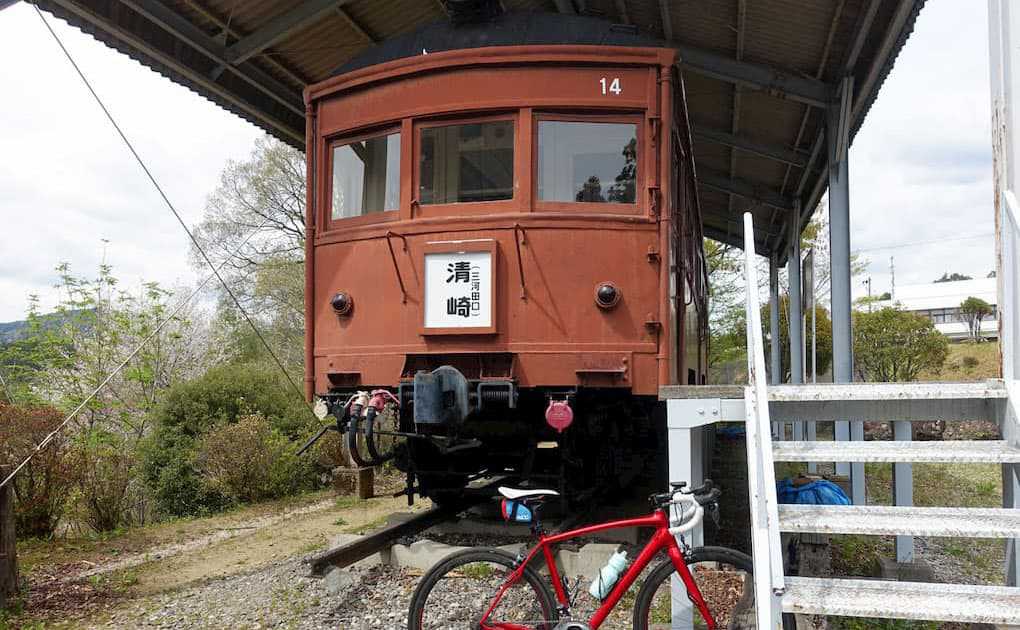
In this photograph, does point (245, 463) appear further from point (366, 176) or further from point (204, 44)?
point (366, 176)

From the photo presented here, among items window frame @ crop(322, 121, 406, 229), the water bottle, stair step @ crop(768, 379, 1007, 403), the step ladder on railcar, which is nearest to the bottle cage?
the water bottle

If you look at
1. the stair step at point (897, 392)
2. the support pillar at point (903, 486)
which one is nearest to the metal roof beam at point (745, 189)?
the support pillar at point (903, 486)

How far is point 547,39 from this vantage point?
514 cm

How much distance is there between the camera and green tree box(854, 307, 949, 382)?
18.9 m

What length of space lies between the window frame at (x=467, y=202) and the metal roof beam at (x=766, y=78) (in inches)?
130

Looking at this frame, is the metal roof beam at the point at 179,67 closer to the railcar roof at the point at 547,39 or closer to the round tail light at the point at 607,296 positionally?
the railcar roof at the point at 547,39

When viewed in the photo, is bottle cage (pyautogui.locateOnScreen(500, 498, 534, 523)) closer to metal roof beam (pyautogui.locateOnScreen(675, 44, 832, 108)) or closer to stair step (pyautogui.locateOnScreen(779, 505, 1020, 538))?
stair step (pyautogui.locateOnScreen(779, 505, 1020, 538))

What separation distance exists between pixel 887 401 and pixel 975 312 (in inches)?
1345

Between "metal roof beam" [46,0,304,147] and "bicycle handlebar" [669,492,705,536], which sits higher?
"metal roof beam" [46,0,304,147]

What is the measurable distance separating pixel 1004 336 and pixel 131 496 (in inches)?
357

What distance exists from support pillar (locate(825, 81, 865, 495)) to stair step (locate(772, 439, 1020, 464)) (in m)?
4.20

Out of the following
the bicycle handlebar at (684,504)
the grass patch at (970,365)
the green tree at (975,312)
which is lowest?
the bicycle handlebar at (684,504)

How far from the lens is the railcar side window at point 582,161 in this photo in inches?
197

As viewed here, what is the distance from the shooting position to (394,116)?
5.27 meters
